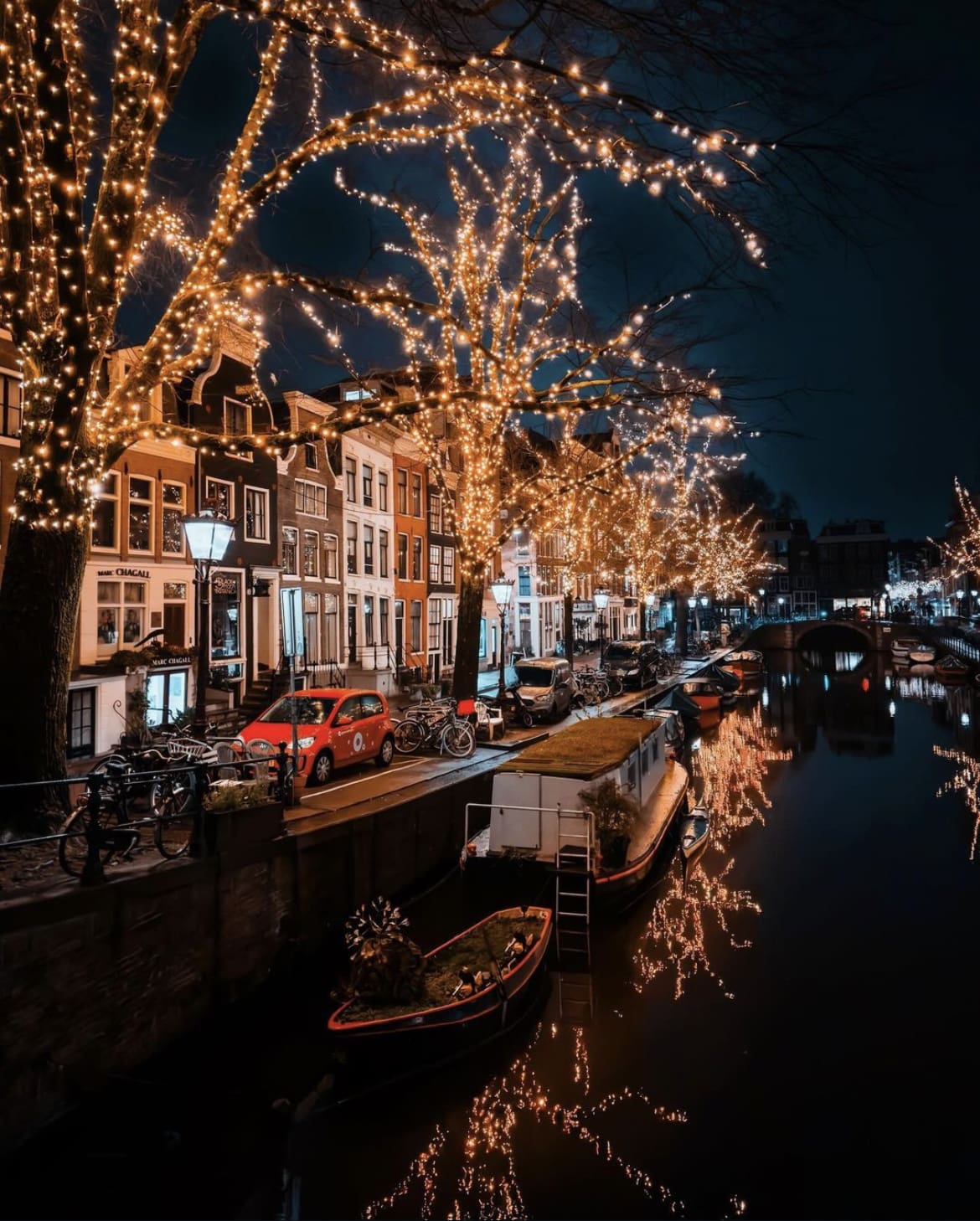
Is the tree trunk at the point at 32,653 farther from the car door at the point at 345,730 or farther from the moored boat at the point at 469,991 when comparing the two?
the car door at the point at 345,730

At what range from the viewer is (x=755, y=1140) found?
8.09 meters

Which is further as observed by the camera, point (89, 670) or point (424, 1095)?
point (89, 670)

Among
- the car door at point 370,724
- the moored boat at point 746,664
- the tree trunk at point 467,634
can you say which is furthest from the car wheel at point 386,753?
the moored boat at point 746,664

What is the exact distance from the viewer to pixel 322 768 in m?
15.2

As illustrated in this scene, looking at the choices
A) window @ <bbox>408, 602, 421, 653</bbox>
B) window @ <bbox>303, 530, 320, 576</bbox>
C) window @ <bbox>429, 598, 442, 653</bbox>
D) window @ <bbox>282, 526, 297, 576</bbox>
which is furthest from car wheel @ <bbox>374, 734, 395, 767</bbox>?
window @ <bbox>429, 598, 442, 653</bbox>

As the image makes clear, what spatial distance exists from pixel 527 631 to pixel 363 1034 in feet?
131

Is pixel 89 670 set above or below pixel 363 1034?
above

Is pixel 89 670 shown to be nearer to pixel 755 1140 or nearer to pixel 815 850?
pixel 755 1140

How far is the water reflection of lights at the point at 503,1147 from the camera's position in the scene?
7117mm

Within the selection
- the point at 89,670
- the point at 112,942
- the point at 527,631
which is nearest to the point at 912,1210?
the point at 112,942

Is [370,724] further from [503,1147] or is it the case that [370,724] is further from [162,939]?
[503,1147]

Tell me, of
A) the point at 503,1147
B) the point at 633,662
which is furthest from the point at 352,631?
the point at 503,1147

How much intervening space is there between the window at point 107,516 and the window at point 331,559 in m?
9.89

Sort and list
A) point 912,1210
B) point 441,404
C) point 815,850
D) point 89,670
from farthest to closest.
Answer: point 815,850 < point 89,670 < point 441,404 < point 912,1210
